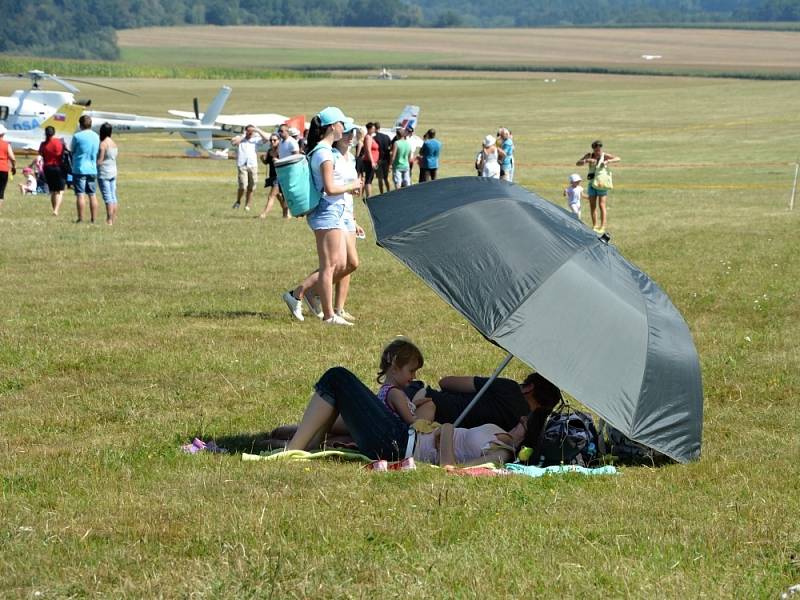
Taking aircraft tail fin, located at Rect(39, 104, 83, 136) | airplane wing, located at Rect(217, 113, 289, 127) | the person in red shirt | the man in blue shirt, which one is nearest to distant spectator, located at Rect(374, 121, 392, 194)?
the person in red shirt

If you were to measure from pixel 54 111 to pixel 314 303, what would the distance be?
29805 millimetres

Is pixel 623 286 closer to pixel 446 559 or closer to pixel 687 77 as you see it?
pixel 446 559

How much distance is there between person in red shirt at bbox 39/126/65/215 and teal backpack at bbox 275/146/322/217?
43.2 feet

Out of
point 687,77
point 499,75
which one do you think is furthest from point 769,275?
point 499,75

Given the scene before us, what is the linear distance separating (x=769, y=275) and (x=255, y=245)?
23.4 feet

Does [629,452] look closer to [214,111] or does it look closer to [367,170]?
[367,170]

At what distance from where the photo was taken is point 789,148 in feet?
169

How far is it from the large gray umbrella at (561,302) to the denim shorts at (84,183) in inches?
590

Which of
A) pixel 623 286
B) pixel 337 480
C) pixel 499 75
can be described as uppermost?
pixel 623 286

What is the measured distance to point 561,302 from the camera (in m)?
6.78

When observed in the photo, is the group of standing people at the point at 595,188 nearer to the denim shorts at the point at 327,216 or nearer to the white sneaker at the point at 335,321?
the white sneaker at the point at 335,321

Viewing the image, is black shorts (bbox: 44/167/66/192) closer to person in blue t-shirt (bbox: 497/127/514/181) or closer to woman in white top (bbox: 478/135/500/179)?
woman in white top (bbox: 478/135/500/179)

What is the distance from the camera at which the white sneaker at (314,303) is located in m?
12.5

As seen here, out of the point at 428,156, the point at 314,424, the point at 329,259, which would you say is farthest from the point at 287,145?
the point at 314,424
